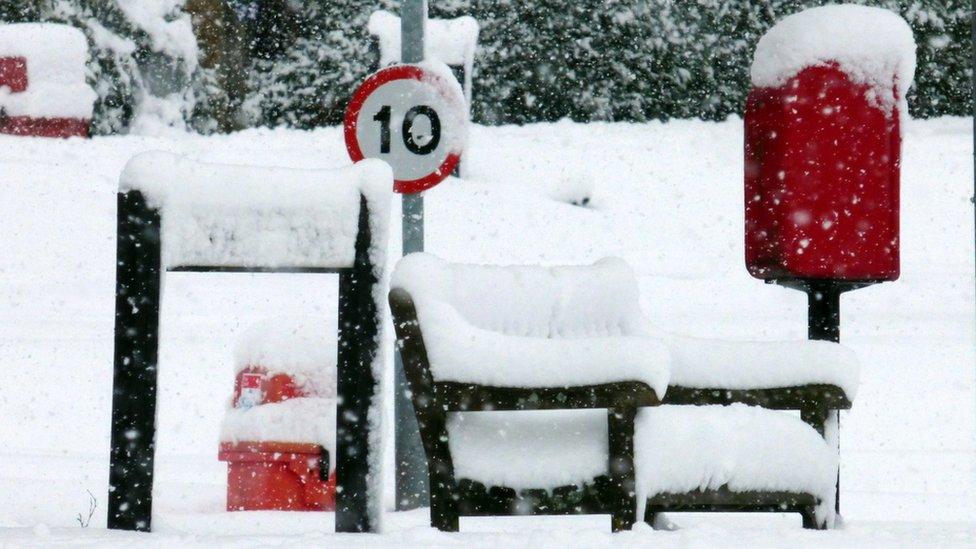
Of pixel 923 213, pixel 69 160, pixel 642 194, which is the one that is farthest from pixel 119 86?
pixel 923 213

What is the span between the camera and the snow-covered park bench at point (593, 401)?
3188mm

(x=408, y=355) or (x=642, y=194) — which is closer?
(x=408, y=355)

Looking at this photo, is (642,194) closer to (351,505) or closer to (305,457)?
(305,457)

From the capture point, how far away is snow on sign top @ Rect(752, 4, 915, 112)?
3.73 metres

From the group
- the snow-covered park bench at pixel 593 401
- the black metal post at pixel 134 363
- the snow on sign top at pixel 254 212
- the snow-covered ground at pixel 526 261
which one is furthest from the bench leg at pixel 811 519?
the black metal post at pixel 134 363

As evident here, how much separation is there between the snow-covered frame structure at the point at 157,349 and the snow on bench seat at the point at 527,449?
0.26m

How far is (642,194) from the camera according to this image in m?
14.3

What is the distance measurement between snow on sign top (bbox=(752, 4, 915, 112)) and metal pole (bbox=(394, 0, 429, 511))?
6.59 ft

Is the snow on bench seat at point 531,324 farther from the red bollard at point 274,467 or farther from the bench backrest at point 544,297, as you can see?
the red bollard at point 274,467

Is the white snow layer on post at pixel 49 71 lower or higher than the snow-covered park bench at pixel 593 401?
higher

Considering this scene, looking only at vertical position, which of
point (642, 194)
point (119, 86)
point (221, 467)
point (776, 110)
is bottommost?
point (221, 467)

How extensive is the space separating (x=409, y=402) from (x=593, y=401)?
2.25 metres

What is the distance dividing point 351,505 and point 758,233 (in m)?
1.51

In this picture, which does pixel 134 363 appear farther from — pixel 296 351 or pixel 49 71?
pixel 49 71
